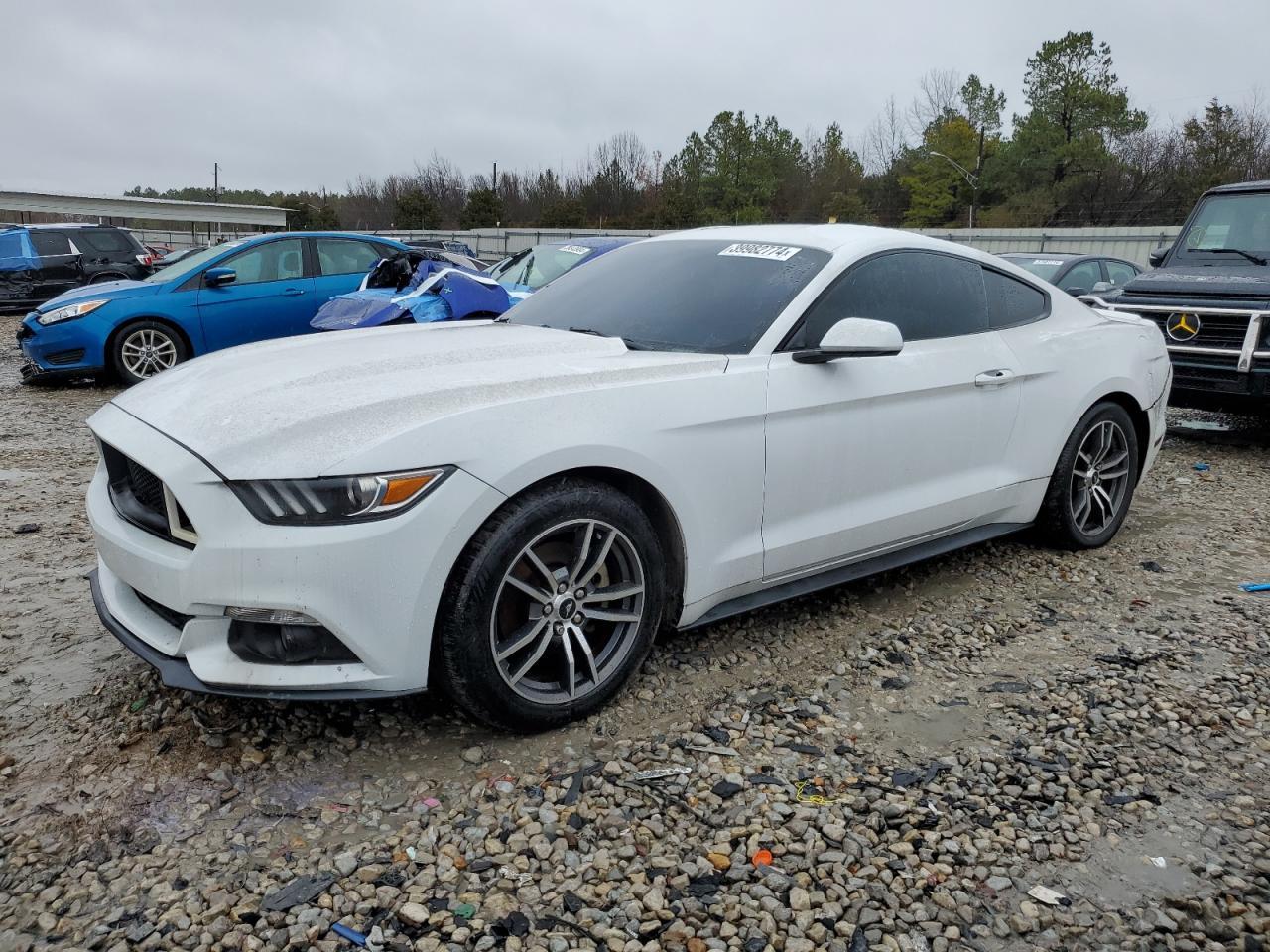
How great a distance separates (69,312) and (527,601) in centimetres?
888

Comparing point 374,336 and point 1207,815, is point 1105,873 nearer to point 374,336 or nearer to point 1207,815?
point 1207,815

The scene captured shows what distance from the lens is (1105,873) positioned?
239 centimetres

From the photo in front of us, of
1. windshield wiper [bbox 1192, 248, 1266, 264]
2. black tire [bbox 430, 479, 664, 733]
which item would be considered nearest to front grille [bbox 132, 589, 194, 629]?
black tire [bbox 430, 479, 664, 733]

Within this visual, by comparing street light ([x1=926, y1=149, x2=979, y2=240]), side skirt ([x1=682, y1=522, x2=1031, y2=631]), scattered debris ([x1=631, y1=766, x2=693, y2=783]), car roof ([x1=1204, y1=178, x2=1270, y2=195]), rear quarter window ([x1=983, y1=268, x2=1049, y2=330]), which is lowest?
scattered debris ([x1=631, y1=766, x2=693, y2=783])

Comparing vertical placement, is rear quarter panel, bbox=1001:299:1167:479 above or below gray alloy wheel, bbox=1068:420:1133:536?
above

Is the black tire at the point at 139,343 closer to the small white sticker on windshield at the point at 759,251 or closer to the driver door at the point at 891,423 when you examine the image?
the small white sticker on windshield at the point at 759,251

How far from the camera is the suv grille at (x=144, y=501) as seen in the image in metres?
2.63

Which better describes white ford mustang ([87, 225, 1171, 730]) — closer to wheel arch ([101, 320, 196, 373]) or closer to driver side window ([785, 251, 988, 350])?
driver side window ([785, 251, 988, 350])

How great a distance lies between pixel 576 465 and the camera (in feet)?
9.18

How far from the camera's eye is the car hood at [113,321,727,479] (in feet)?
8.35

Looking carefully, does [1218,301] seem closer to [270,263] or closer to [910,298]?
[910,298]

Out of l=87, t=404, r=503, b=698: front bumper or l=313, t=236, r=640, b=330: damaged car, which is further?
l=313, t=236, r=640, b=330: damaged car

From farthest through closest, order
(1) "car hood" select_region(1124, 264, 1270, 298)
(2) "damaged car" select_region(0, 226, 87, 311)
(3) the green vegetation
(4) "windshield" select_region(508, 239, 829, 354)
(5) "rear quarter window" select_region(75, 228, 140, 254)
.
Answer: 1. (3) the green vegetation
2. (5) "rear quarter window" select_region(75, 228, 140, 254)
3. (2) "damaged car" select_region(0, 226, 87, 311)
4. (1) "car hood" select_region(1124, 264, 1270, 298)
5. (4) "windshield" select_region(508, 239, 829, 354)

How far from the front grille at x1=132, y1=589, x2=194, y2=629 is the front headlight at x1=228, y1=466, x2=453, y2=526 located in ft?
1.42
